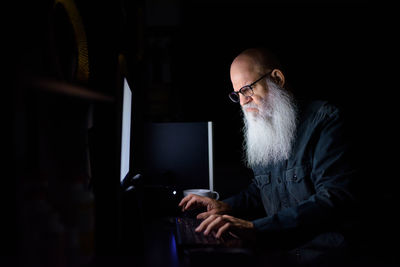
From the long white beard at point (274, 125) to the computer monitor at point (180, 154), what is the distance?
0.31 meters

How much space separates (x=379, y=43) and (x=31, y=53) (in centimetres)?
387

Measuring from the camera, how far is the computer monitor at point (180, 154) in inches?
69.1

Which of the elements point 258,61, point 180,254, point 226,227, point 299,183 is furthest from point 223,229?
point 258,61

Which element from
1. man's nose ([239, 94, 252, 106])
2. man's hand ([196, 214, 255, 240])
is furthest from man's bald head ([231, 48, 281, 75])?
man's hand ([196, 214, 255, 240])

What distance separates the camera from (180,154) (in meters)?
1.80

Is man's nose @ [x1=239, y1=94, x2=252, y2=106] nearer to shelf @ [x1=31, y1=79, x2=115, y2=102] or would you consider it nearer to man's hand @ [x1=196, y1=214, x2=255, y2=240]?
man's hand @ [x1=196, y1=214, x2=255, y2=240]

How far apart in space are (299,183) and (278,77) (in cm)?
51

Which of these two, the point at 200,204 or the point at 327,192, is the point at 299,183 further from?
the point at 200,204

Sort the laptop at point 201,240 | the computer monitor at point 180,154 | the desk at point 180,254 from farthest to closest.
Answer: the computer monitor at point 180,154
the laptop at point 201,240
the desk at point 180,254

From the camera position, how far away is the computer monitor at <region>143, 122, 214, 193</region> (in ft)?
5.76

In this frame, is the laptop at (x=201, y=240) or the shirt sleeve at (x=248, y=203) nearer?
the laptop at (x=201, y=240)

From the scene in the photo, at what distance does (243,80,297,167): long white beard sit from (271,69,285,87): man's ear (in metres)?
0.03

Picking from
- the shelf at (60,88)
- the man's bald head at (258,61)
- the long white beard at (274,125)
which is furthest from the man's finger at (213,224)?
the man's bald head at (258,61)

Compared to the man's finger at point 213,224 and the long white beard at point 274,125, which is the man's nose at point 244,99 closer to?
the long white beard at point 274,125
